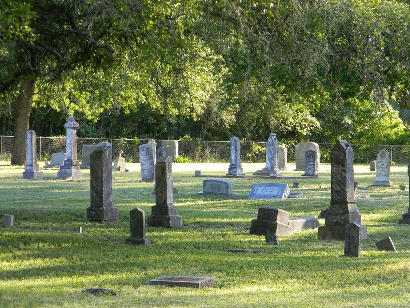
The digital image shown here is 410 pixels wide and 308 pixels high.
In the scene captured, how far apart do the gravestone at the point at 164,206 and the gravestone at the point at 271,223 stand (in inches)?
72.5

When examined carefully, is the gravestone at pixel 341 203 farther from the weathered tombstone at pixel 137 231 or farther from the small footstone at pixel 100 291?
the small footstone at pixel 100 291

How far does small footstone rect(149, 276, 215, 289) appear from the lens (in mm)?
10086

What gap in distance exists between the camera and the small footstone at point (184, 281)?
10086 millimetres

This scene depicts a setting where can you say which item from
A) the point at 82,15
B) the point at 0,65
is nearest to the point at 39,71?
the point at 0,65

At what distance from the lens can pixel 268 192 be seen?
24453 mm

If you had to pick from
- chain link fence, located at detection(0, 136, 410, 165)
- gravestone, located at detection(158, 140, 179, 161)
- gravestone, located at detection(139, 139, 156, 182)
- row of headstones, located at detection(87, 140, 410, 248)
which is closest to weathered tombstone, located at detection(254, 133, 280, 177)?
gravestone, located at detection(139, 139, 156, 182)

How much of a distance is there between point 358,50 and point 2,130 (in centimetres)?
4665

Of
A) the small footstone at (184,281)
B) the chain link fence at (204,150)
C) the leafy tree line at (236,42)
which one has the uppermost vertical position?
the leafy tree line at (236,42)

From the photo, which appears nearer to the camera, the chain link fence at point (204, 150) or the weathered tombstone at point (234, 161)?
the weathered tombstone at point (234, 161)

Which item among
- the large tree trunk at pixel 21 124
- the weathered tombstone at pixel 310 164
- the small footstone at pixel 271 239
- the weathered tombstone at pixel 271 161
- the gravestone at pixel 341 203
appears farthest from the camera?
the large tree trunk at pixel 21 124

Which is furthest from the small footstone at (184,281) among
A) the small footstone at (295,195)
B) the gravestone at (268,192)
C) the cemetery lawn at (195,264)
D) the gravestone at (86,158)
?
the gravestone at (86,158)

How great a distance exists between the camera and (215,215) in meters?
19.5

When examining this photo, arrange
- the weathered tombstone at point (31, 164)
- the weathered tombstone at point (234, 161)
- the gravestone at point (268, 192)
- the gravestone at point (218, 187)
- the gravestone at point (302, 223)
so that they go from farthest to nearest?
the weathered tombstone at point (234, 161)
the weathered tombstone at point (31, 164)
the gravestone at point (218, 187)
the gravestone at point (268, 192)
the gravestone at point (302, 223)

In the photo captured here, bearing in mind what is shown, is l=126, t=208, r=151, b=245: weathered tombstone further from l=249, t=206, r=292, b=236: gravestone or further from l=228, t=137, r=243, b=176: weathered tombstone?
l=228, t=137, r=243, b=176: weathered tombstone
